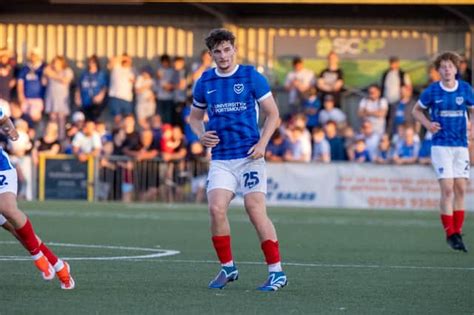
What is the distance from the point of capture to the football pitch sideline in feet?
29.4

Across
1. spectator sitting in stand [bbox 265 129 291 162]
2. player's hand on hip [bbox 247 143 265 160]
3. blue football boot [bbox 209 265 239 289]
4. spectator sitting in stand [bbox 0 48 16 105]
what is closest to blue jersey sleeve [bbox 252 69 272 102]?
player's hand on hip [bbox 247 143 265 160]

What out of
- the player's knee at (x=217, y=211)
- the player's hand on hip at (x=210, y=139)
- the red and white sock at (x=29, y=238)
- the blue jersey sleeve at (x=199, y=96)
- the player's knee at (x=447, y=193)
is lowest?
the red and white sock at (x=29, y=238)

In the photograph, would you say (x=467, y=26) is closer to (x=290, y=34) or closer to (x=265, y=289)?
(x=290, y=34)

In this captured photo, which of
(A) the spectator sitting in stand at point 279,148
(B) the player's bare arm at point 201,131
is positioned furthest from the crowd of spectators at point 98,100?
(B) the player's bare arm at point 201,131

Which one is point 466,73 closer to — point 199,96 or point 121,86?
point 121,86

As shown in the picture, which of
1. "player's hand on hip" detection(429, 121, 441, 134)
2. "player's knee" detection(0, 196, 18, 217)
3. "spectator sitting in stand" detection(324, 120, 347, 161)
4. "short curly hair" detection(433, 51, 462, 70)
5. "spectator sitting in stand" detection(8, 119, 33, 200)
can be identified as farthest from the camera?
"spectator sitting in stand" detection(324, 120, 347, 161)

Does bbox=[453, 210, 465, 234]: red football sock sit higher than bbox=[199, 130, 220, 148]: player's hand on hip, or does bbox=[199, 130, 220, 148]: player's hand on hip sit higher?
bbox=[199, 130, 220, 148]: player's hand on hip

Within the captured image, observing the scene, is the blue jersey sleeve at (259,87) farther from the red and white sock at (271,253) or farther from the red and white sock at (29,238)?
the red and white sock at (29,238)

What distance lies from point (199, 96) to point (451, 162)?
5.18 metres

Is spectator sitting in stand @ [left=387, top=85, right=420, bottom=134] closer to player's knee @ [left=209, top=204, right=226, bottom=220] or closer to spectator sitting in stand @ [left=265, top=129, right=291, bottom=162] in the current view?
spectator sitting in stand @ [left=265, top=129, right=291, bottom=162]

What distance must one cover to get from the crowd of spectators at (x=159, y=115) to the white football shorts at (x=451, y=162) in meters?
9.07

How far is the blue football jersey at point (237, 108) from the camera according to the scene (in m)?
10.2

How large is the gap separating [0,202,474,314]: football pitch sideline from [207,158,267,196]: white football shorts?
2.54 ft

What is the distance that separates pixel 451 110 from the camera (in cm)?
1488
